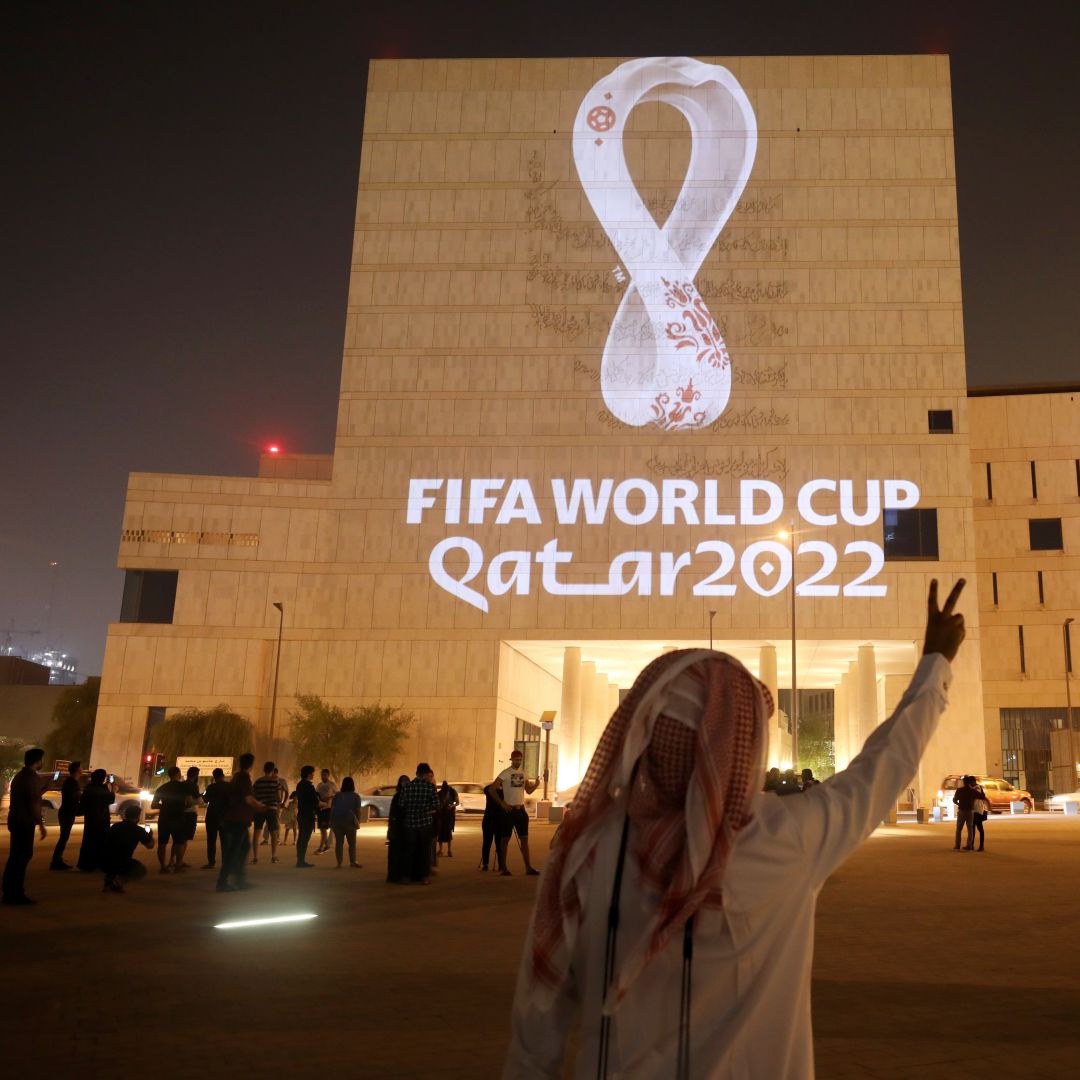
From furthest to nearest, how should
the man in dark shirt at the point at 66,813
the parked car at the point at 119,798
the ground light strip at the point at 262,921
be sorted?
1. the parked car at the point at 119,798
2. the man in dark shirt at the point at 66,813
3. the ground light strip at the point at 262,921

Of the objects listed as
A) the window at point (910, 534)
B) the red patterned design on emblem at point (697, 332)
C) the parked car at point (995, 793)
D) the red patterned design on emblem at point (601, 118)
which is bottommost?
the parked car at point (995, 793)

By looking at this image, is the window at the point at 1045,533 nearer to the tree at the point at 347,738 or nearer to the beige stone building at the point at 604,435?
the beige stone building at the point at 604,435

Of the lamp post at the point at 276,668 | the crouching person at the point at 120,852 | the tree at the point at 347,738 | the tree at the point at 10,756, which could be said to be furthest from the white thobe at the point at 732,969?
the tree at the point at 10,756

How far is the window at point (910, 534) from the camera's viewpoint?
52656mm

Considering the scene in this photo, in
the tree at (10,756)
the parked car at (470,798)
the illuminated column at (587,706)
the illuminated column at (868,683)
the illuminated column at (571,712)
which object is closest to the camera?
the parked car at (470,798)

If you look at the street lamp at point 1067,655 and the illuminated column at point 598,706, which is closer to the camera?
the illuminated column at point 598,706

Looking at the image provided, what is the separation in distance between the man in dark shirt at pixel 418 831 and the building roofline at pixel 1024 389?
59.4 meters

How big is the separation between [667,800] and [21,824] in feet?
41.2

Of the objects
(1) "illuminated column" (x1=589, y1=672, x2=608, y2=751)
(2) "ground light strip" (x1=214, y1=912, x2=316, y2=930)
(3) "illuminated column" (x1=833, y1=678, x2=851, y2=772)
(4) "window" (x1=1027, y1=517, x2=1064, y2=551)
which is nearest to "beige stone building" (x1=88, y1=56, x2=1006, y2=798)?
(3) "illuminated column" (x1=833, y1=678, x2=851, y2=772)

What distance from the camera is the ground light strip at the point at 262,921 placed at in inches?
451

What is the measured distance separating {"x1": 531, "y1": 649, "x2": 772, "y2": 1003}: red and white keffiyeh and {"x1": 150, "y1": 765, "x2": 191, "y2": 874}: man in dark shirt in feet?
52.5

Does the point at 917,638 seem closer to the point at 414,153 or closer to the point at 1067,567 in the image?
the point at 1067,567

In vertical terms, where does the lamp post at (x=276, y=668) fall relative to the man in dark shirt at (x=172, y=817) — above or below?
above

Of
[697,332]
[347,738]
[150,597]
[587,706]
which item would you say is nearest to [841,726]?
[587,706]
